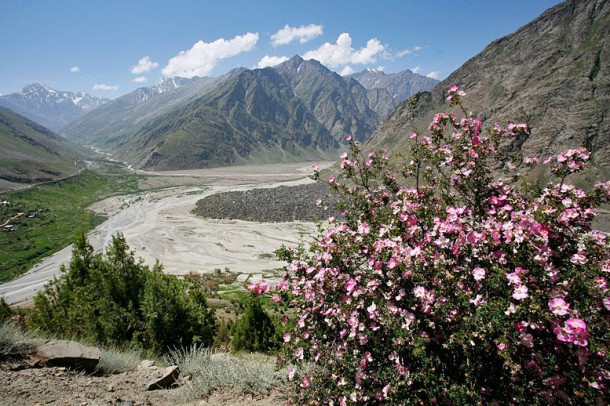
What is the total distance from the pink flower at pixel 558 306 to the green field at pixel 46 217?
152 ft

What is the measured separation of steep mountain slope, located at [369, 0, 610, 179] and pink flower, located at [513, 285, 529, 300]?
74506mm

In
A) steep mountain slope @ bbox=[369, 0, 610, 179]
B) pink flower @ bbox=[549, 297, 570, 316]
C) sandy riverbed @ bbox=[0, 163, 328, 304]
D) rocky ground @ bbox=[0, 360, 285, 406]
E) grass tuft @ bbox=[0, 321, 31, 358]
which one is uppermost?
steep mountain slope @ bbox=[369, 0, 610, 179]

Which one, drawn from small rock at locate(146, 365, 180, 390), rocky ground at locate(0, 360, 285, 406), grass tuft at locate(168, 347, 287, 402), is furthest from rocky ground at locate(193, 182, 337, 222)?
rocky ground at locate(0, 360, 285, 406)

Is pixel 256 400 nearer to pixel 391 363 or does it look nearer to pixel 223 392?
pixel 223 392

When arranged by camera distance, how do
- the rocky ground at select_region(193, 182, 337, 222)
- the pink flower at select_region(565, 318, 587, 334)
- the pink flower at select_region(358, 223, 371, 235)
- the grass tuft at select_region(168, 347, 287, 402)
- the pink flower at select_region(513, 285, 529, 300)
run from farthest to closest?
the rocky ground at select_region(193, 182, 337, 222)
the grass tuft at select_region(168, 347, 287, 402)
the pink flower at select_region(358, 223, 371, 235)
the pink flower at select_region(513, 285, 529, 300)
the pink flower at select_region(565, 318, 587, 334)

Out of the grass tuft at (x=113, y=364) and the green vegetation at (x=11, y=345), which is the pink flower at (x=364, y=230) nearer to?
the grass tuft at (x=113, y=364)

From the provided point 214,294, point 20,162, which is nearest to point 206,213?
point 214,294

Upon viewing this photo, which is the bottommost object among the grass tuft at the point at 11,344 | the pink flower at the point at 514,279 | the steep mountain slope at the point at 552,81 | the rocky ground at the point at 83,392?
the rocky ground at the point at 83,392

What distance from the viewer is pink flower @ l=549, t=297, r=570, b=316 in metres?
3.53

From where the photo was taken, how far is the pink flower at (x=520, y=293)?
3.68m

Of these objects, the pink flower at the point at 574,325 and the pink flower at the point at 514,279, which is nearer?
the pink flower at the point at 574,325

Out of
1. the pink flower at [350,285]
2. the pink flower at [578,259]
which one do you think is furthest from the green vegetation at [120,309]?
the pink flower at [578,259]

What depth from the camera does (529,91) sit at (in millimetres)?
101000

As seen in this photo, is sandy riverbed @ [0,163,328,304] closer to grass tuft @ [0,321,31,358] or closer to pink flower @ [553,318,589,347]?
grass tuft @ [0,321,31,358]
